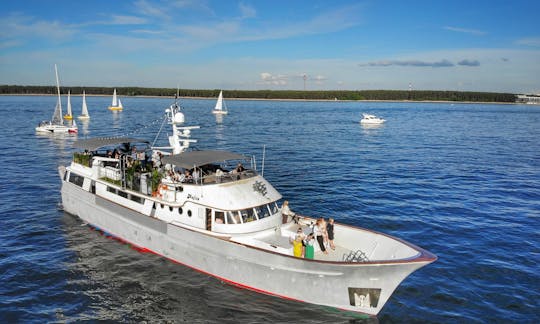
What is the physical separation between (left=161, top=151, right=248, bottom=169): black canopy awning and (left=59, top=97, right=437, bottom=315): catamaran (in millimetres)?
51

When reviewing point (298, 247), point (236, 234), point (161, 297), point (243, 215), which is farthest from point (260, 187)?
point (161, 297)

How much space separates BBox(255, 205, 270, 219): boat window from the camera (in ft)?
Answer: 64.1

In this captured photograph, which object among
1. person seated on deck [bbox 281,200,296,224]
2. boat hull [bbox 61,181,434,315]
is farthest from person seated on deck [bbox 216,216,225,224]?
person seated on deck [bbox 281,200,296,224]

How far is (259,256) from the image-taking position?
56.6 ft

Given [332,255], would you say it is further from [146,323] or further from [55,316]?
[55,316]

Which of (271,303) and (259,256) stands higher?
(259,256)

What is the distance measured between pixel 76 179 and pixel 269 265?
16250 mm

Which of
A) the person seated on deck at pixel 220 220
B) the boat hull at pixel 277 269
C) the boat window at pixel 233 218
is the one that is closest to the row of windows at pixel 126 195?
the boat hull at pixel 277 269

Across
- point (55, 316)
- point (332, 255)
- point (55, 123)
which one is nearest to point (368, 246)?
point (332, 255)

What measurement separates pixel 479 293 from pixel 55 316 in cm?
1865

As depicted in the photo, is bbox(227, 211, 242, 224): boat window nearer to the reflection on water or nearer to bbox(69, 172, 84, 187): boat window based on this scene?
the reflection on water

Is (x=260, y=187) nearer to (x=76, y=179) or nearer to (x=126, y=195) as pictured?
(x=126, y=195)

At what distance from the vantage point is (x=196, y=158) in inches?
834

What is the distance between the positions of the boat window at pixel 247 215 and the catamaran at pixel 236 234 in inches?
1.9
